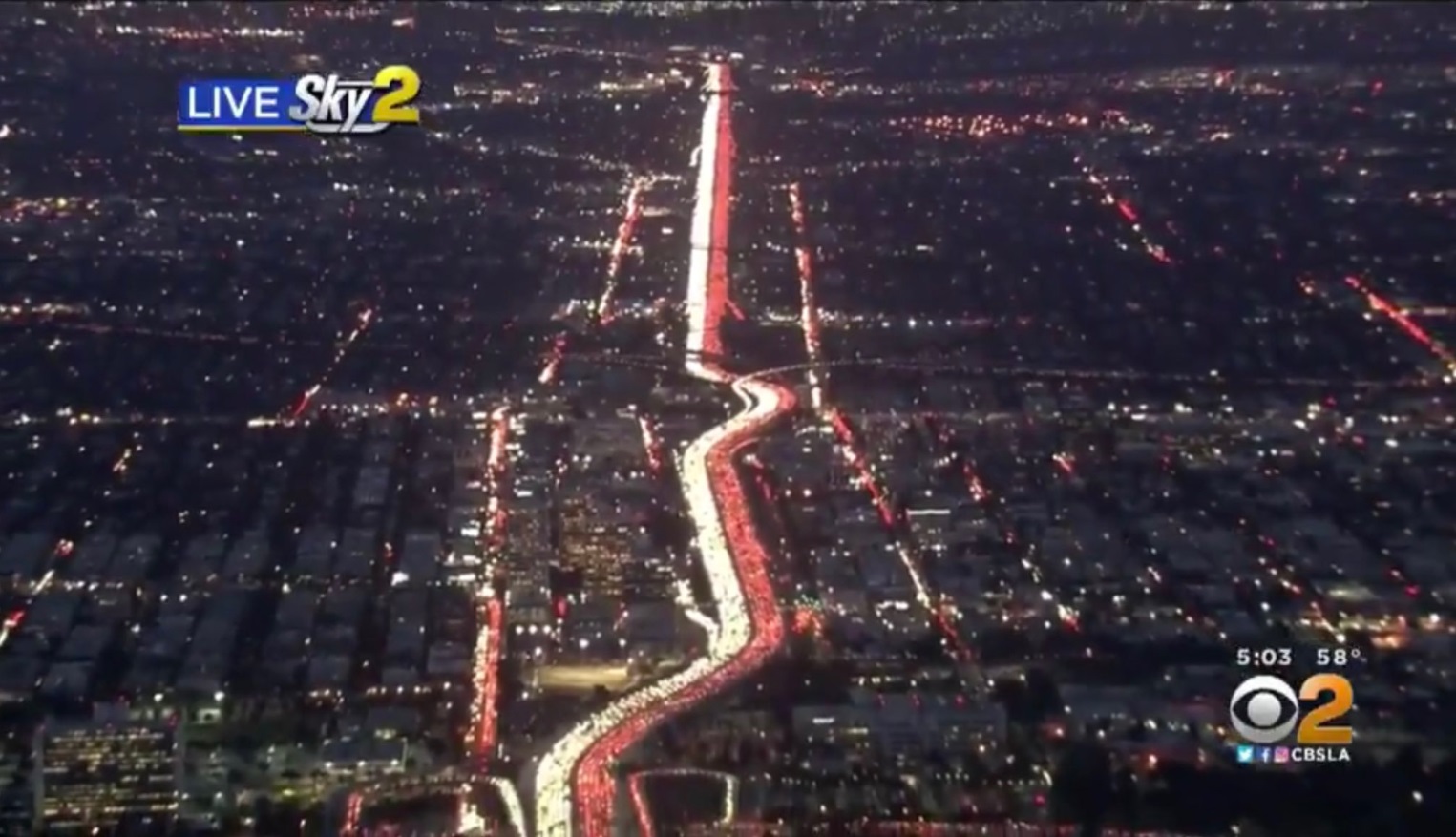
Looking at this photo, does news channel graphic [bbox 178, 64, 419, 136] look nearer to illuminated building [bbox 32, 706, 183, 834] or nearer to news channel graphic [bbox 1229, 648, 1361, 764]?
illuminated building [bbox 32, 706, 183, 834]

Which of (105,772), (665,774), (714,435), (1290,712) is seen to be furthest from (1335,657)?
(105,772)

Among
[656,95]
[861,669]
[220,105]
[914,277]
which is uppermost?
[656,95]

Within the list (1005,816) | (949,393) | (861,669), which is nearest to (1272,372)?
(949,393)

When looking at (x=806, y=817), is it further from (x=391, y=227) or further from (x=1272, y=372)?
(x=391, y=227)

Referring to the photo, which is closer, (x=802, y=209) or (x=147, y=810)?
(x=147, y=810)

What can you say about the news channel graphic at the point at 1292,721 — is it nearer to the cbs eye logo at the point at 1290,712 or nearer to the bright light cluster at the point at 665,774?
the cbs eye logo at the point at 1290,712

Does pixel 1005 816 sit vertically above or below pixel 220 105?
below

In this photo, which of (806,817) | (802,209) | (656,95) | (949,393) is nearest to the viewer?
(806,817)

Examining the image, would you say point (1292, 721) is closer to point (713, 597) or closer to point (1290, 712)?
point (1290, 712)

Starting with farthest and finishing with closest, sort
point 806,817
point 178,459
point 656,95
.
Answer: point 656,95, point 178,459, point 806,817
